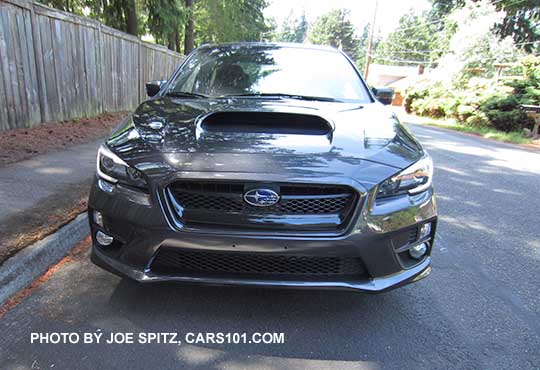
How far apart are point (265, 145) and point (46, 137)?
5267 mm

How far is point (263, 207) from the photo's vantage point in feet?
6.38

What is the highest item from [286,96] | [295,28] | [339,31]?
[295,28]

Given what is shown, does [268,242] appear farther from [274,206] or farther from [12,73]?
[12,73]

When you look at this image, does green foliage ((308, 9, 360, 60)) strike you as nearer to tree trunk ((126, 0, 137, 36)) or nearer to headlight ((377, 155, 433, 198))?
tree trunk ((126, 0, 137, 36))

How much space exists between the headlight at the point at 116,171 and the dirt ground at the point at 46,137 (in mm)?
3129

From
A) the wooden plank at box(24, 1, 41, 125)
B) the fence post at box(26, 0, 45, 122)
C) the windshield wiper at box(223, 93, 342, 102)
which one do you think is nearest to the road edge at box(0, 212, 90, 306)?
the windshield wiper at box(223, 93, 342, 102)

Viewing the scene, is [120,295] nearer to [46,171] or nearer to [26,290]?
[26,290]

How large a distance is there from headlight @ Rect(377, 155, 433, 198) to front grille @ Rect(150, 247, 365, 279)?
40 centimetres

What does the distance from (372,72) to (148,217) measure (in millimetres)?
66760

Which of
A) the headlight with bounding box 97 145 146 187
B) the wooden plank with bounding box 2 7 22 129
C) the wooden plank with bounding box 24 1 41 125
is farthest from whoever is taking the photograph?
the wooden plank with bounding box 24 1 41 125

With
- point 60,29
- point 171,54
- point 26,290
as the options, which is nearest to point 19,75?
point 60,29

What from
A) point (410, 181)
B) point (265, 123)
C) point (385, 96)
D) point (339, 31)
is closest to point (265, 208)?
point (265, 123)

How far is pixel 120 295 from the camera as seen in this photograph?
245 cm

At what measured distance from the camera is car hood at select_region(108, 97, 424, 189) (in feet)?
6.44
